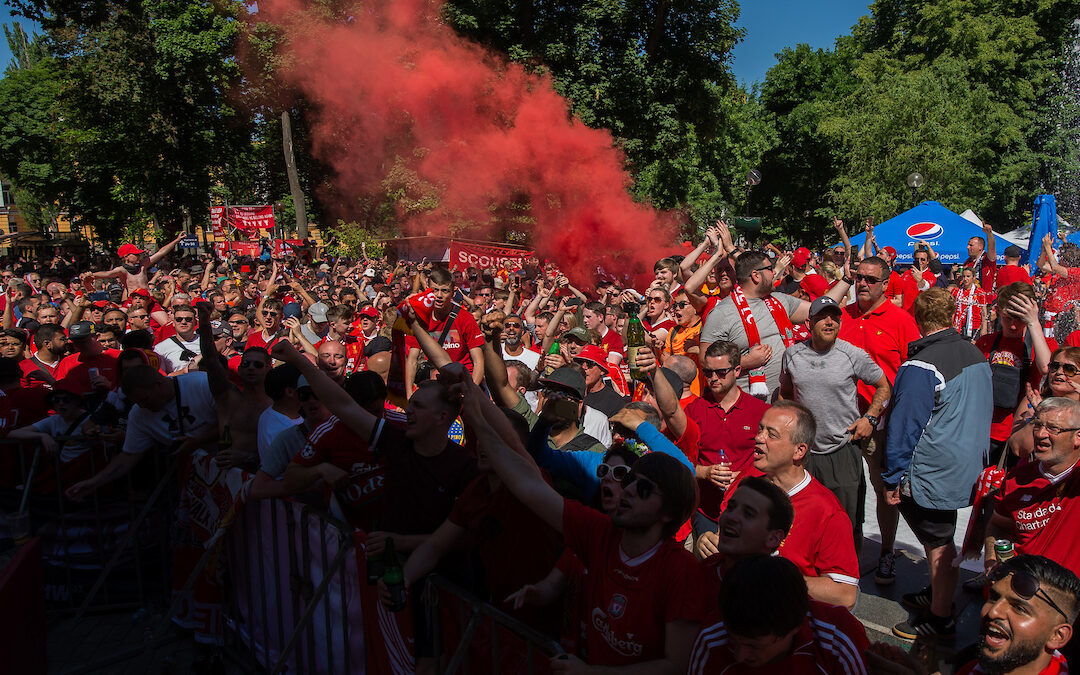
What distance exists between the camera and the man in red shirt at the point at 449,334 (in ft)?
18.7

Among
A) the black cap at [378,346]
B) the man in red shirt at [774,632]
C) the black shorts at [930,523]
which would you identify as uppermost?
the man in red shirt at [774,632]

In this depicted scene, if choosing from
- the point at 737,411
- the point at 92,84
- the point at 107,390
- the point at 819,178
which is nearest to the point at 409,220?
the point at 92,84

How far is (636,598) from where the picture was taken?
2.60 m

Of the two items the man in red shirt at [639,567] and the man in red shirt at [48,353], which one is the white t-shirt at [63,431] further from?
the man in red shirt at [639,567]

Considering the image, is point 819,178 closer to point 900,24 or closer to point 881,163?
point 900,24

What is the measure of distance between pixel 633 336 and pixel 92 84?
32.9 m

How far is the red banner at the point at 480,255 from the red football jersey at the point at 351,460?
41.7ft

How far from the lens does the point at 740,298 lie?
18.3 ft

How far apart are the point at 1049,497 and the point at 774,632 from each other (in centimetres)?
199

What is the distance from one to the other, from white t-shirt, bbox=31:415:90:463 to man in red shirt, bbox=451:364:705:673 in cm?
413

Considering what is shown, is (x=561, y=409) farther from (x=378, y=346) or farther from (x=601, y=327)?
(x=601, y=327)

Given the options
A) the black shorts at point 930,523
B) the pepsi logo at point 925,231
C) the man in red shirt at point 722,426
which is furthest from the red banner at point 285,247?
the black shorts at point 930,523

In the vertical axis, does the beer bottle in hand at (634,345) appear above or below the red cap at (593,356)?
above

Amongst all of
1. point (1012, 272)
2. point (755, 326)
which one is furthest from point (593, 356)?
point (1012, 272)
